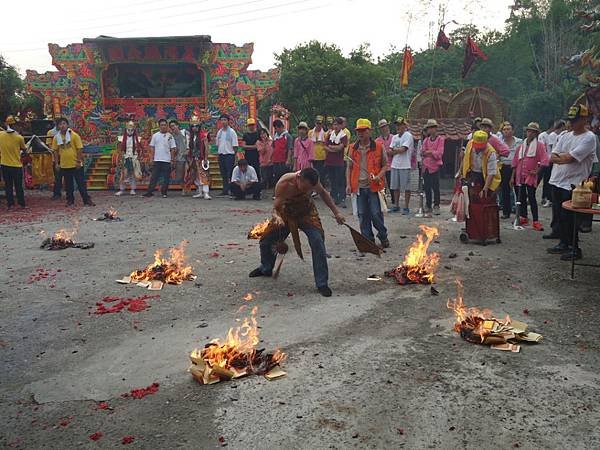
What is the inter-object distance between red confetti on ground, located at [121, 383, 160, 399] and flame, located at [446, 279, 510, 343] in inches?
106

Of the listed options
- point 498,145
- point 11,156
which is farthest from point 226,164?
point 498,145

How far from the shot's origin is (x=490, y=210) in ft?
28.3

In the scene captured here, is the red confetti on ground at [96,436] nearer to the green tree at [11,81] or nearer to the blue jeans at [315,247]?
the blue jeans at [315,247]

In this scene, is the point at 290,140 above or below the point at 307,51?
below

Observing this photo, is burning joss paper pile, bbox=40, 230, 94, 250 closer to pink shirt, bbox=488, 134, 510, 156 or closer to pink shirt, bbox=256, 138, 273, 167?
pink shirt, bbox=256, 138, 273, 167

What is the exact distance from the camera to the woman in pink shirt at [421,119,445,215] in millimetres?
11242

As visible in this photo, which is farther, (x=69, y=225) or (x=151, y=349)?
(x=69, y=225)

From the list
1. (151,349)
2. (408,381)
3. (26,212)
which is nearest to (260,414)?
(408,381)

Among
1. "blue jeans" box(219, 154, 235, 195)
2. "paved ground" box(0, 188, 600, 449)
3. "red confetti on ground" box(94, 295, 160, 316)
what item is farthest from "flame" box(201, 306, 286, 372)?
"blue jeans" box(219, 154, 235, 195)

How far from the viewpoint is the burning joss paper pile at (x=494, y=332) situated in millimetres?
4559

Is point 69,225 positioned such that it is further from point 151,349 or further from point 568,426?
point 568,426

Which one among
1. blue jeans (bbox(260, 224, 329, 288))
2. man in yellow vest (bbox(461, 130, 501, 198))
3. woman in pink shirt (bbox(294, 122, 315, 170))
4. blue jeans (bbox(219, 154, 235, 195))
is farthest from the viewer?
blue jeans (bbox(219, 154, 235, 195))

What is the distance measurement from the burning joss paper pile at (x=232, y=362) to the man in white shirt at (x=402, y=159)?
7885 millimetres

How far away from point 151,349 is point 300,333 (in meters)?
1.34
